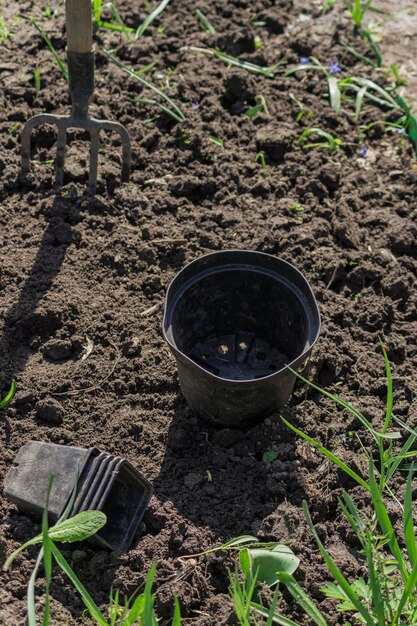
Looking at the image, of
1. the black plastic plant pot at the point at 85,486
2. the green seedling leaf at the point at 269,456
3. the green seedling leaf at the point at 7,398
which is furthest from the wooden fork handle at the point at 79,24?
the green seedling leaf at the point at 269,456

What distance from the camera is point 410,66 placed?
4.74 metres

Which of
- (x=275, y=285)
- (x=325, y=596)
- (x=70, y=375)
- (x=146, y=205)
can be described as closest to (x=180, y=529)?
(x=325, y=596)

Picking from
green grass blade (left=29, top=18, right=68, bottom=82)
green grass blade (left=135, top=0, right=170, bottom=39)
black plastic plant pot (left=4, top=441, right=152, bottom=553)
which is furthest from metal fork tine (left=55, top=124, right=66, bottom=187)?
black plastic plant pot (left=4, top=441, right=152, bottom=553)

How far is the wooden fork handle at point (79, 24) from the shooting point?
136 inches

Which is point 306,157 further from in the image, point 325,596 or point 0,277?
point 325,596

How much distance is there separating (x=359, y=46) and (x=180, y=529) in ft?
9.86

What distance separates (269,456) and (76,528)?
75 centimetres

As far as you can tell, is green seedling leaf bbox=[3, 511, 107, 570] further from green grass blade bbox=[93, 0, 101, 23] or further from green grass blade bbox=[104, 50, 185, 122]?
green grass blade bbox=[93, 0, 101, 23]

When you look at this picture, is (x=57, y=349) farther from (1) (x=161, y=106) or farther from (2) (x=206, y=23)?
(2) (x=206, y=23)

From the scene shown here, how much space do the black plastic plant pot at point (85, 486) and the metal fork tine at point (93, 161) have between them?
1313mm

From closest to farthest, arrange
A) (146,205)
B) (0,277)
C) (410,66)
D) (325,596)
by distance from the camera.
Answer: (325,596) < (0,277) < (146,205) < (410,66)

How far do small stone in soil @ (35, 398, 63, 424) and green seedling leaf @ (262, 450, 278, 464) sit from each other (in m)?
0.72

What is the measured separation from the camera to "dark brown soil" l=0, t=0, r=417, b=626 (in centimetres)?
281

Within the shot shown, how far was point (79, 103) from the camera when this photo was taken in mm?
3676
